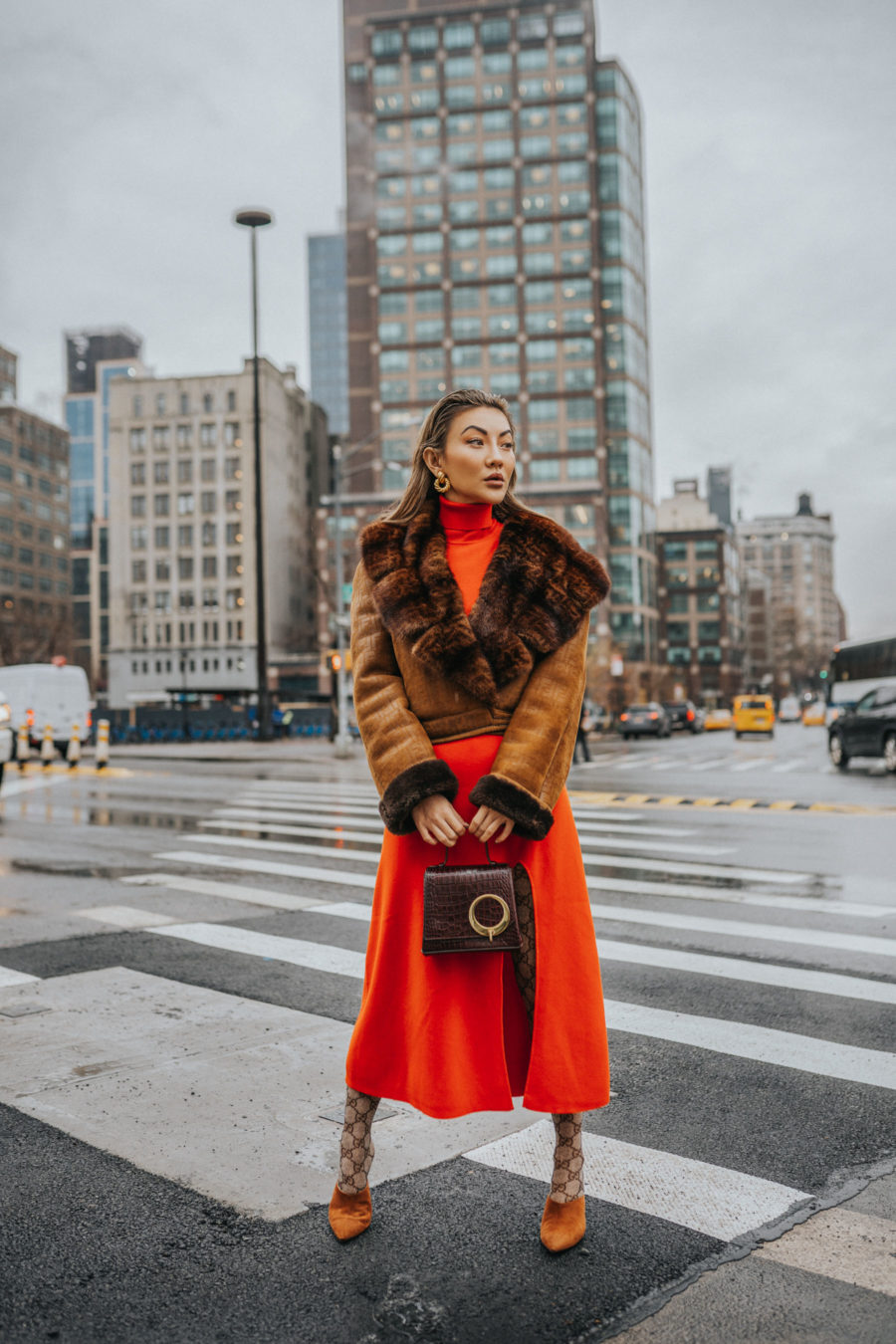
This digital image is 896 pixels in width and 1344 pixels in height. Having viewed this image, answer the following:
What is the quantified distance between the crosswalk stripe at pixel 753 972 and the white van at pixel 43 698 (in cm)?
2713

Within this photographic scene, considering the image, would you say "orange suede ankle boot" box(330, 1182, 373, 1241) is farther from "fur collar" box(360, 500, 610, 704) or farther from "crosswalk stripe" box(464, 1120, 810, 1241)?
"fur collar" box(360, 500, 610, 704)

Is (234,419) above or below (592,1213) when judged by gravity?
above

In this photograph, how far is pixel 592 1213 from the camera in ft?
9.66

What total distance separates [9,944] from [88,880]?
2.59 meters

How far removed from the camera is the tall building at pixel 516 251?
100000 mm

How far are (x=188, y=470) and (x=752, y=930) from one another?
347 ft

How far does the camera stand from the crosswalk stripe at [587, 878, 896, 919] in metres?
7.33

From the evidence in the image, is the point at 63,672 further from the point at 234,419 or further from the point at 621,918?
the point at 234,419

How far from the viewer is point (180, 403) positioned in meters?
106

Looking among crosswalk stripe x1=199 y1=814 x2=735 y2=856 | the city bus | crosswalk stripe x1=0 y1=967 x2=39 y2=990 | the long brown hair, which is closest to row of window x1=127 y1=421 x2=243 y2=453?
the city bus

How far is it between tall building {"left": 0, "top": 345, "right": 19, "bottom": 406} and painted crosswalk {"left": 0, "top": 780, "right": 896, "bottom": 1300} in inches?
5032

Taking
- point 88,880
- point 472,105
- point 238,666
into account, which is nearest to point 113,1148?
point 88,880

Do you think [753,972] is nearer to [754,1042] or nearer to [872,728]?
[754,1042]

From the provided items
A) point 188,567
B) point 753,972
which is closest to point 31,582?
point 188,567
